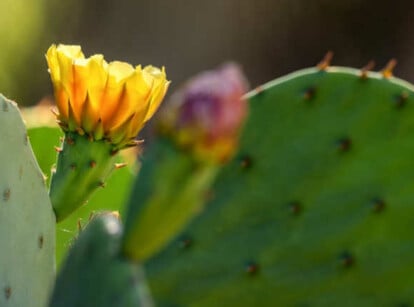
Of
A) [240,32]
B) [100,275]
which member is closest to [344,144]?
[100,275]

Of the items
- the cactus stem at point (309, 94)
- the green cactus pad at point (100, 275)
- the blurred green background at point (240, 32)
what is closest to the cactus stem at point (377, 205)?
the cactus stem at point (309, 94)

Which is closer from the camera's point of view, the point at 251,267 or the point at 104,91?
the point at 251,267

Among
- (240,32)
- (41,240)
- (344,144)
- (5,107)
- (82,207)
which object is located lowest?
(240,32)

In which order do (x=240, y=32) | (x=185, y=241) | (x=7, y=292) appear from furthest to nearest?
(x=240, y=32), (x=7, y=292), (x=185, y=241)

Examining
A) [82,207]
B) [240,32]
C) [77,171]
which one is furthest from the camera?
[240,32]

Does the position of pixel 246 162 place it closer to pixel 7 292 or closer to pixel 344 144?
pixel 344 144

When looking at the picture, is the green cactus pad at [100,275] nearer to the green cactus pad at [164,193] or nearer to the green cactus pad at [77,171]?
the green cactus pad at [164,193]

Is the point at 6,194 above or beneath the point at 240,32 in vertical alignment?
above

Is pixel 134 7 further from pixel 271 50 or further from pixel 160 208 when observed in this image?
pixel 160 208
